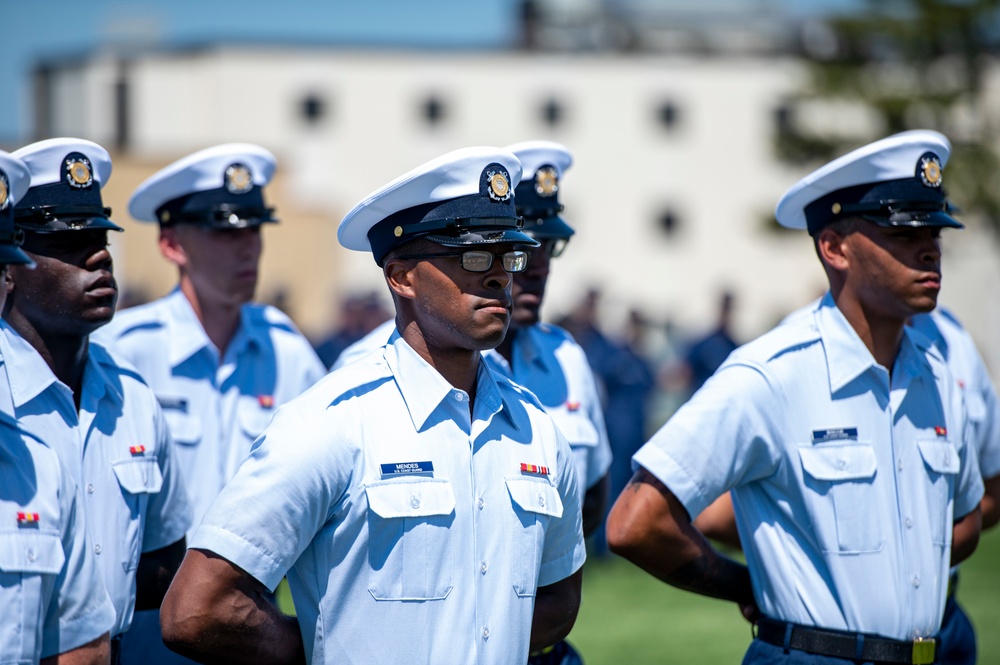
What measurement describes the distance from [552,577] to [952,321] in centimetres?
343

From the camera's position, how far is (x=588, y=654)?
8.80m

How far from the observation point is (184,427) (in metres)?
5.55

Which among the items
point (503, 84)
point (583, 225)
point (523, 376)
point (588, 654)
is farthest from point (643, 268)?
point (523, 376)

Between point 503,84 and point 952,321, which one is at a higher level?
point 503,84

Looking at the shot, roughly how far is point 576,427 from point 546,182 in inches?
40.3

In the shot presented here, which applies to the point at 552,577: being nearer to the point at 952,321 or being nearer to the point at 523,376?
the point at 523,376

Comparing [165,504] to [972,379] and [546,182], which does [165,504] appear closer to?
[546,182]

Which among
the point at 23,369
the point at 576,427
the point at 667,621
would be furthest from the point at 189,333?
the point at 667,621

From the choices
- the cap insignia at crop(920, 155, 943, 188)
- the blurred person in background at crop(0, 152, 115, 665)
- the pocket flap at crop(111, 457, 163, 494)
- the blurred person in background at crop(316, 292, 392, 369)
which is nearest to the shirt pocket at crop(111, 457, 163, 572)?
the pocket flap at crop(111, 457, 163, 494)

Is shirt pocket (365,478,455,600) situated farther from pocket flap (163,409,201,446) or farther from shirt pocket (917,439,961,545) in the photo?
pocket flap (163,409,201,446)

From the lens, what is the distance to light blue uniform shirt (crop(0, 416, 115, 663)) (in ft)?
10.2

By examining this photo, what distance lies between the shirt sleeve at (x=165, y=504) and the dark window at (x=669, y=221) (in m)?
48.0

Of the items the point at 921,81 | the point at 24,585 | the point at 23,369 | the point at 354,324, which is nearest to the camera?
the point at 24,585

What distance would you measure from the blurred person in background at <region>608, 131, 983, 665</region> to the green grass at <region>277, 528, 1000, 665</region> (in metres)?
4.35
